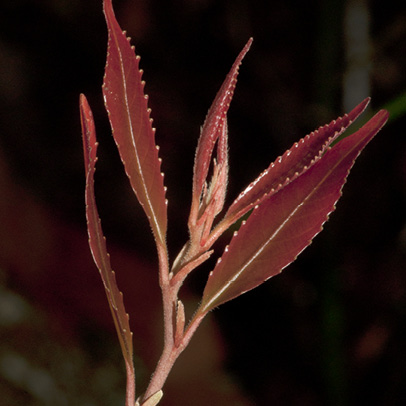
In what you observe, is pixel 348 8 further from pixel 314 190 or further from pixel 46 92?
pixel 314 190

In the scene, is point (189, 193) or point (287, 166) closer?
point (287, 166)

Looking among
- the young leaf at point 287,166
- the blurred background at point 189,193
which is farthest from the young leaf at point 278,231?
the blurred background at point 189,193

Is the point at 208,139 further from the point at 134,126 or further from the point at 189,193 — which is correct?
the point at 189,193

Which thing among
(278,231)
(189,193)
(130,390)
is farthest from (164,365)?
(189,193)

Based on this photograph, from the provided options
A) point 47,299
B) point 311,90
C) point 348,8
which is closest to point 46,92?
point 47,299

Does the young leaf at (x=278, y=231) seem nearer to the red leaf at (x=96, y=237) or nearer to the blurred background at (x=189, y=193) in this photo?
the red leaf at (x=96, y=237)

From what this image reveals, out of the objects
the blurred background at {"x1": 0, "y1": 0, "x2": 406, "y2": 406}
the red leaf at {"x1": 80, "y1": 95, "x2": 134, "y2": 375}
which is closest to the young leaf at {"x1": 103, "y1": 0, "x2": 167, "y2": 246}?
the red leaf at {"x1": 80, "y1": 95, "x2": 134, "y2": 375}

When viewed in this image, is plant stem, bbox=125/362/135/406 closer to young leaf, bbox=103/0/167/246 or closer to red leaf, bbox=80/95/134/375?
red leaf, bbox=80/95/134/375
